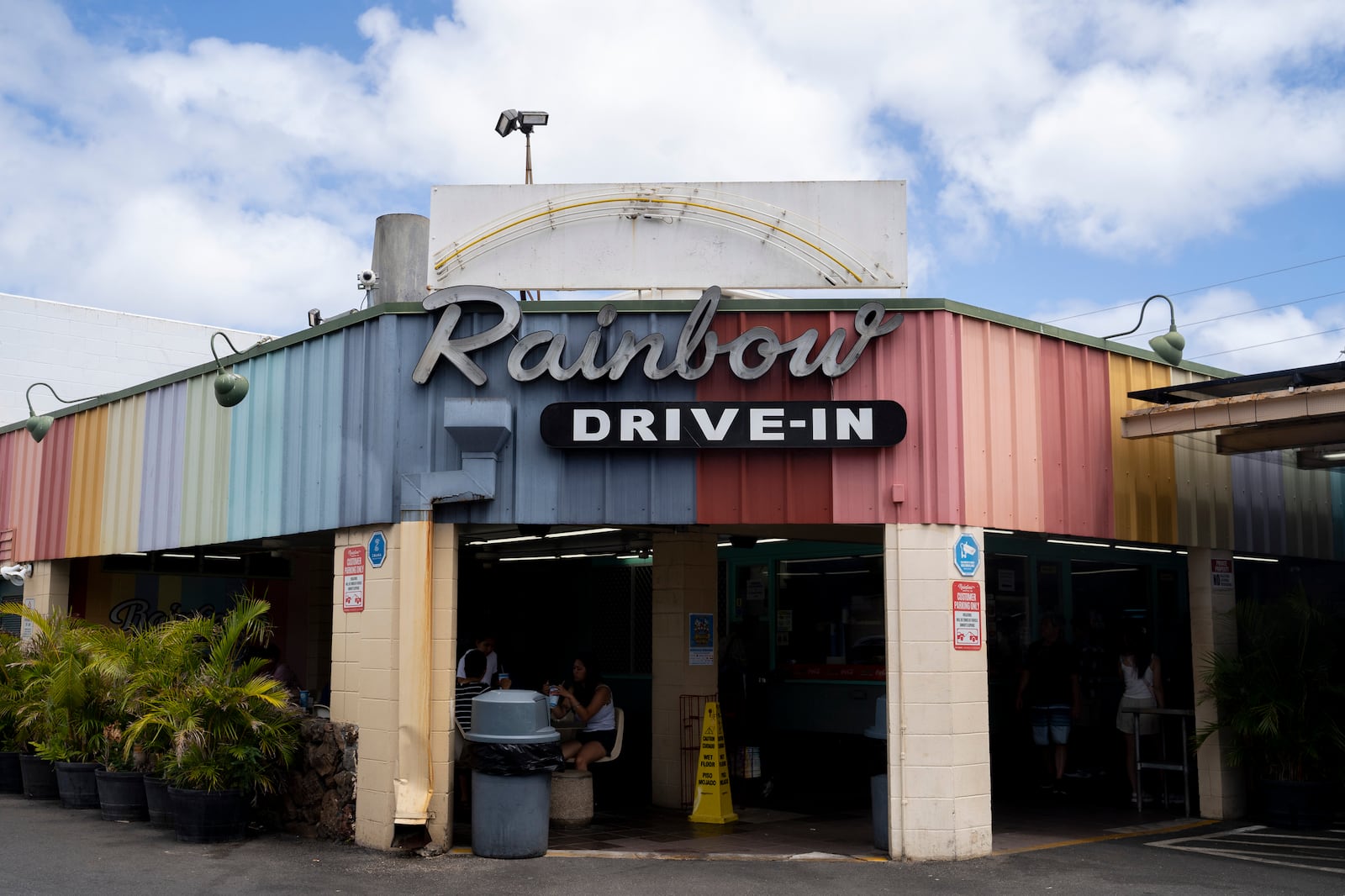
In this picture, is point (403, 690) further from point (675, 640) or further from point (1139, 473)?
point (1139, 473)

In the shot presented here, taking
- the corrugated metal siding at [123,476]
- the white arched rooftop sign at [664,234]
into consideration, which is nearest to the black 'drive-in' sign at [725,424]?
the white arched rooftop sign at [664,234]

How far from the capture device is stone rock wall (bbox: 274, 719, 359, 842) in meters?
11.1

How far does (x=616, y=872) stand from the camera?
9852 mm

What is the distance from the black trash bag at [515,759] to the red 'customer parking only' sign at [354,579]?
1831mm

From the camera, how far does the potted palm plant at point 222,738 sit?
10.9 metres

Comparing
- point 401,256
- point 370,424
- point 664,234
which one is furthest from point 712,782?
point 401,256

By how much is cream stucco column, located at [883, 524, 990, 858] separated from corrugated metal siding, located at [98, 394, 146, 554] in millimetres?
9319

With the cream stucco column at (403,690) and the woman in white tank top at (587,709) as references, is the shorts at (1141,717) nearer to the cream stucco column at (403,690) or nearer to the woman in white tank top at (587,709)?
the woman in white tank top at (587,709)

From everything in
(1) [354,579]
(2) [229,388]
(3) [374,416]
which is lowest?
(1) [354,579]

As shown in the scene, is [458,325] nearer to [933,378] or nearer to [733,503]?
[733,503]

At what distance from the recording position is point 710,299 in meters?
10.9

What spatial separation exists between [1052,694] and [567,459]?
6809 millimetres

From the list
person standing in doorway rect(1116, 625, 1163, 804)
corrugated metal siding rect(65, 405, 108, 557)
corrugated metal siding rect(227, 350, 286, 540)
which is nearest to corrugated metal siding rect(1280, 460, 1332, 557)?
person standing in doorway rect(1116, 625, 1163, 804)

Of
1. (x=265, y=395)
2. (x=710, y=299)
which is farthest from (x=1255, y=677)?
(x=265, y=395)
